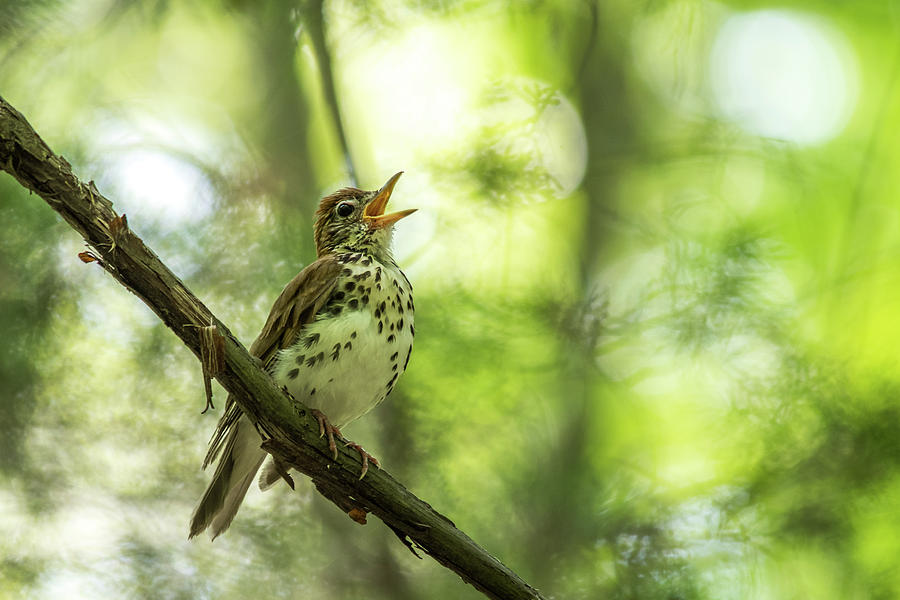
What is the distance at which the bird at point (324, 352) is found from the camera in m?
3.79

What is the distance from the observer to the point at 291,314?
3.87 m

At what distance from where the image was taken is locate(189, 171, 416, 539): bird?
3.79 m

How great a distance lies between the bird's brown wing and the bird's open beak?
1.43 ft

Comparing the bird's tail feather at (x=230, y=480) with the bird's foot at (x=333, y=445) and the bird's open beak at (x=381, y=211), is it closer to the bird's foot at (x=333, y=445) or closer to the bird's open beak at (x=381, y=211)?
the bird's foot at (x=333, y=445)

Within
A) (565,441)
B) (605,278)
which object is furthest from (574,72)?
(565,441)

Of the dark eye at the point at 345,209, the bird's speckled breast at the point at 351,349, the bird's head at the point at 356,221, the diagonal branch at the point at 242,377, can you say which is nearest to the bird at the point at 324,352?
the bird's speckled breast at the point at 351,349

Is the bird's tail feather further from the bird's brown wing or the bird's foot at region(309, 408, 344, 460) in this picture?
the bird's foot at region(309, 408, 344, 460)

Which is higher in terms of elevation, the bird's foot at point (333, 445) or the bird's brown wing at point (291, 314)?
the bird's brown wing at point (291, 314)

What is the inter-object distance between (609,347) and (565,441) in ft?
2.17

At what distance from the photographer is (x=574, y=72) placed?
6.19 m

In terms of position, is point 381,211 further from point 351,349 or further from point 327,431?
point 327,431

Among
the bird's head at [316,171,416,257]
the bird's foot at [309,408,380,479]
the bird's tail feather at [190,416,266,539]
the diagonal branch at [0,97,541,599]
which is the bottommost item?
the diagonal branch at [0,97,541,599]

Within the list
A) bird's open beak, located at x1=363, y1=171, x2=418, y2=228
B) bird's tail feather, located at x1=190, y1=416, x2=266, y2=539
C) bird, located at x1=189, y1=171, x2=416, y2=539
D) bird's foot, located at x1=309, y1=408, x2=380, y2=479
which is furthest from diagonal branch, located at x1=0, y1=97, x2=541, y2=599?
bird's open beak, located at x1=363, y1=171, x2=418, y2=228

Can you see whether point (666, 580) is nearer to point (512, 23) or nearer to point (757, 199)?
point (757, 199)
